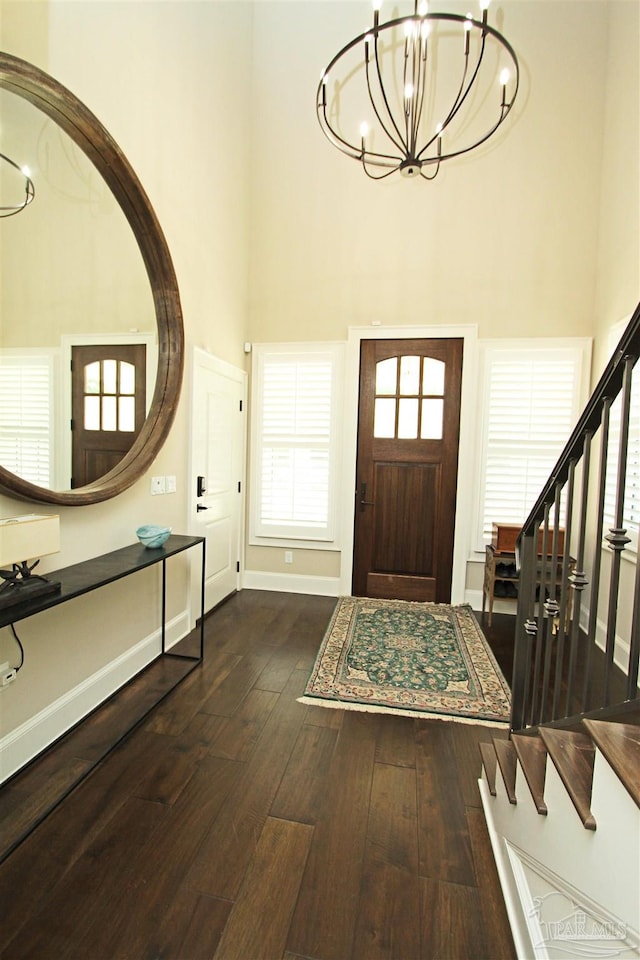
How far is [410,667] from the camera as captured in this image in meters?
2.92

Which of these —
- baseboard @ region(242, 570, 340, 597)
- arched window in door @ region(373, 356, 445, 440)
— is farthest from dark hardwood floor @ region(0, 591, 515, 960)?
arched window in door @ region(373, 356, 445, 440)

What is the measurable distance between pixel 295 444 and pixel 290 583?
1378 mm

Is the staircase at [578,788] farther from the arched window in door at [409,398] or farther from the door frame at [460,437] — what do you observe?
the arched window in door at [409,398]

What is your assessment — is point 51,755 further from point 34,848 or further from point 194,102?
point 194,102

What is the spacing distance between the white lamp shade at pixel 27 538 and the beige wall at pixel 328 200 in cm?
68

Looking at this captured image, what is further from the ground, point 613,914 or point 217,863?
point 613,914

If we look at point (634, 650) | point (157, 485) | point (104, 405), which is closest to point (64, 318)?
point (104, 405)

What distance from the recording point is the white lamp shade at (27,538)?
1546mm

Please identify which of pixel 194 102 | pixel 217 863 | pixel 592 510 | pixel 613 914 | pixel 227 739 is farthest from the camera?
pixel 592 510

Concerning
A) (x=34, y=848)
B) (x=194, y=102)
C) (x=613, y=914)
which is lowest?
(x=34, y=848)

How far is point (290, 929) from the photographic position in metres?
1.32

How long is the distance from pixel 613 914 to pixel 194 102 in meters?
4.49

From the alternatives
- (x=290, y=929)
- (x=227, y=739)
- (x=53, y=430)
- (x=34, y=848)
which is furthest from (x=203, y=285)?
(x=290, y=929)

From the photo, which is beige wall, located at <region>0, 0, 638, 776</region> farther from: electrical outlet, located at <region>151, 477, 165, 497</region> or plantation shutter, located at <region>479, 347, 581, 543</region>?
plantation shutter, located at <region>479, 347, 581, 543</region>
